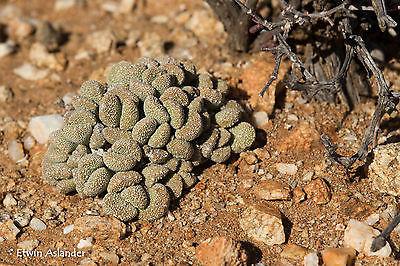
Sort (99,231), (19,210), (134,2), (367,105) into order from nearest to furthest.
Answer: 1. (99,231)
2. (19,210)
3. (367,105)
4. (134,2)

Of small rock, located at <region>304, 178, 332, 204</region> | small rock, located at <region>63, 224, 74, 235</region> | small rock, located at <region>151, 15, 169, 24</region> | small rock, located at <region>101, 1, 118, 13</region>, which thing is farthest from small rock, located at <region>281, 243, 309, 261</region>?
small rock, located at <region>101, 1, 118, 13</region>

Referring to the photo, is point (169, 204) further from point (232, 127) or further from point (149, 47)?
point (149, 47)

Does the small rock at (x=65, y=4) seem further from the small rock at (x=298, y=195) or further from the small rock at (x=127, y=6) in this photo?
the small rock at (x=298, y=195)

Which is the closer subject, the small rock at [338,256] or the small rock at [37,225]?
the small rock at [338,256]

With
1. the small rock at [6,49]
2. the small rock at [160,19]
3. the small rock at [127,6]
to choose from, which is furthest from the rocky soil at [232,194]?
the small rock at [127,6]

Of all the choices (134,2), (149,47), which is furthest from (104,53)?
(134,2)

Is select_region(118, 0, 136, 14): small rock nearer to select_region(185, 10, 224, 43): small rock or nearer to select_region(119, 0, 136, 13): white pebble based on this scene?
select_region(119, 0, 136, 13): white pebble
